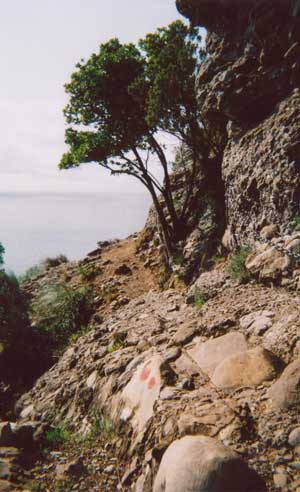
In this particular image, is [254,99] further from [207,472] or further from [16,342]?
[16,342]

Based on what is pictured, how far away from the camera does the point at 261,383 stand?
3629mm

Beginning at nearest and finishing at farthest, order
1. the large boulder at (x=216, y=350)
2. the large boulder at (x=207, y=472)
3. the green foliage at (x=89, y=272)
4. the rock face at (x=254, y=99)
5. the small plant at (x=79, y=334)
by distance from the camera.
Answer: the large boulder at (x=207, y=472) → the large boulder at (x=216, y=350) → the rock face at (x=254, y=99) → the small plant at (x=79, y=334) → the green foliage at (x=89, y=272)

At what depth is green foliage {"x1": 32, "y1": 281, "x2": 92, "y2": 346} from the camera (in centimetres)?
1060

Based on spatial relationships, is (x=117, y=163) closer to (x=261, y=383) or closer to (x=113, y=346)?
(x=113, y=346)

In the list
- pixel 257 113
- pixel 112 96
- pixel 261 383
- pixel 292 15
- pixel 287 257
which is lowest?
pixel 261 383

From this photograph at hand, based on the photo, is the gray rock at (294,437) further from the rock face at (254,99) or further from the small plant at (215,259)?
the small plant at (215,259)

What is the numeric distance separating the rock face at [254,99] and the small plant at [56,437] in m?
5.93

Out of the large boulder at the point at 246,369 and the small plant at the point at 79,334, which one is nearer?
the large boulder at the point at 246,369

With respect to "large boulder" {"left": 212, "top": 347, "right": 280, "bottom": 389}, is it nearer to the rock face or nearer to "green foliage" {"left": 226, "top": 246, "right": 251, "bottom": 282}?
"green foliage" {"left": 226, "top": 246, "right": 251, "bottom": 282}

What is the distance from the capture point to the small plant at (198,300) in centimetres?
676

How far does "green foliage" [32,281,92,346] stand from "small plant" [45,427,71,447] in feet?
16.6

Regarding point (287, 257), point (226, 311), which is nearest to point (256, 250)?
point (287, 257)

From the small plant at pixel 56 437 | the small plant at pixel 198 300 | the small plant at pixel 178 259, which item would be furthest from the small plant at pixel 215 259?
the small plant at pixel 56 437

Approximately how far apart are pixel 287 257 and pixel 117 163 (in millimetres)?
8408
